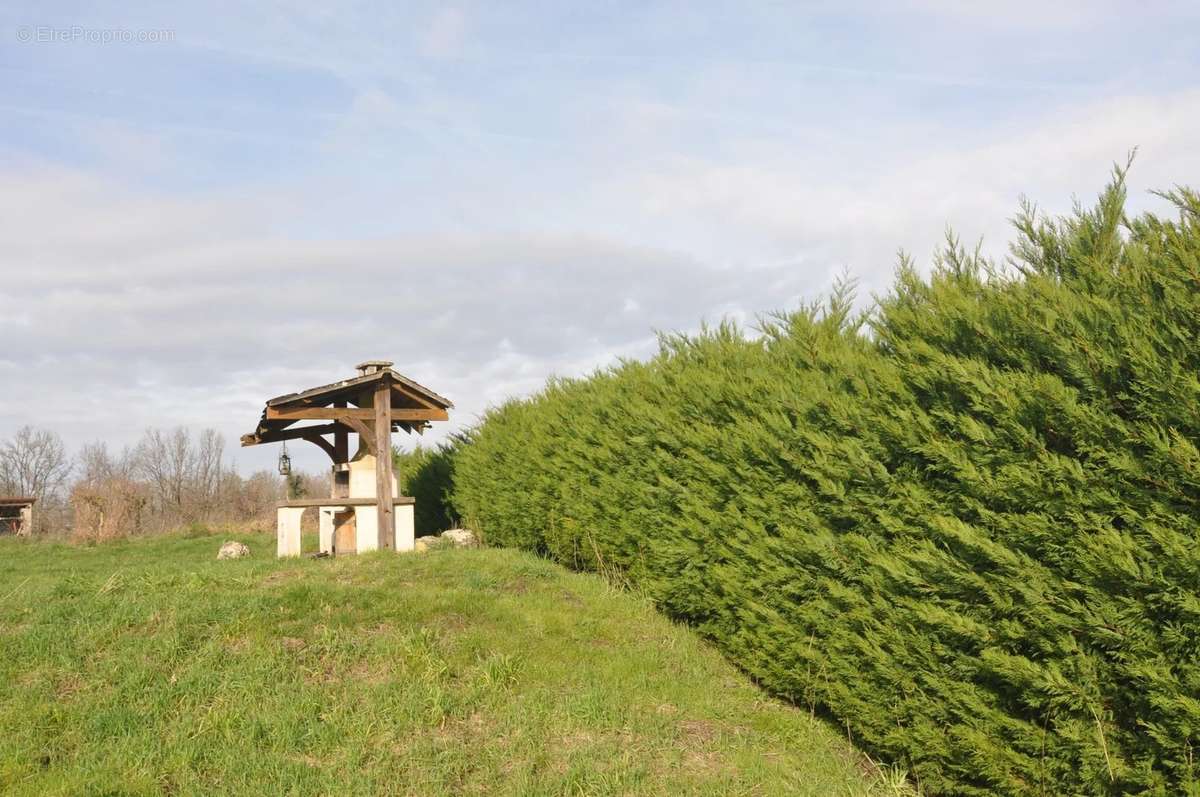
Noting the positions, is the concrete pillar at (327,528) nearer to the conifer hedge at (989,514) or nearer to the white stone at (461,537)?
the white stone at (461,537)

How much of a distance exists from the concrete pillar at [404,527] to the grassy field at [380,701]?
19.7 feet

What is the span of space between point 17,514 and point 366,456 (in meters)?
29.3

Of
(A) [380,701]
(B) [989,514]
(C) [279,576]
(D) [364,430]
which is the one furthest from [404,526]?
(B) [989,514]

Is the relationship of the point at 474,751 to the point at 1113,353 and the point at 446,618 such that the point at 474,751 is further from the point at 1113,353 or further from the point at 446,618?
the point at 1113,353

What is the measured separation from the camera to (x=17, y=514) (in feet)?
123

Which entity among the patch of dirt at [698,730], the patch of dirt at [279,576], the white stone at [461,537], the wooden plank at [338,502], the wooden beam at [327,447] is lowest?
the patch of dirt at [698,730]

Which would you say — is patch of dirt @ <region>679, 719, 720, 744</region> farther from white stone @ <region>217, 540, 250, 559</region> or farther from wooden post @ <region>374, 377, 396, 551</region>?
white stone @ <region>217, 540, 250, 559</region>

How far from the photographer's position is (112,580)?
10625mm

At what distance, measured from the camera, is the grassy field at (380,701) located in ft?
19.6

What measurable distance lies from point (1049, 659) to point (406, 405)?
14.9m

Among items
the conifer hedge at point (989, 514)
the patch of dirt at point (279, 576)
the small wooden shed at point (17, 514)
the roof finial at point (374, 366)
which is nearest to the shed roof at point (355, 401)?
the roof finial at point (374, 366)

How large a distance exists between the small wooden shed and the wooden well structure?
21.1 m

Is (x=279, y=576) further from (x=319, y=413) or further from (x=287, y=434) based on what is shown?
(x=287, y=434)

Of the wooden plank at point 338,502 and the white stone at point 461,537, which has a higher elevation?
the wooden plank at point 338,502
